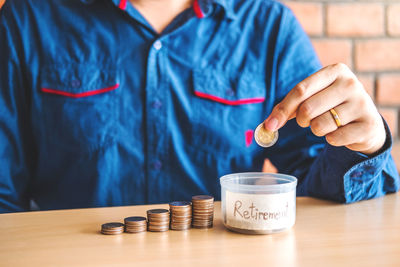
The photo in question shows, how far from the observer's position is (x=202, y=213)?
30.1 inches

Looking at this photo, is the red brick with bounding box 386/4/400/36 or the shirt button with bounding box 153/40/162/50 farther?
the red brick with bounding box 386/4/400/36

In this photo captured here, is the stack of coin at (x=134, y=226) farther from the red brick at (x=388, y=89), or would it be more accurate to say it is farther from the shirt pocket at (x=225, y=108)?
the red brick at (x=388, y=89)

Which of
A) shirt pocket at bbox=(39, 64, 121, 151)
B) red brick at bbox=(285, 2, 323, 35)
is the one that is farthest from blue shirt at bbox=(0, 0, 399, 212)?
red brick at bbox=(285, 2, 323, 35)

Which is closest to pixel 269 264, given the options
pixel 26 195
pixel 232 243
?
pixel 232 243

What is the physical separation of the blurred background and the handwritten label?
1123 millimetres

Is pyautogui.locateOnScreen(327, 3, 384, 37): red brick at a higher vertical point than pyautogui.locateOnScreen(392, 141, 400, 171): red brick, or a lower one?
higher

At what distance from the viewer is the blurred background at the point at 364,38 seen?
5.62ft

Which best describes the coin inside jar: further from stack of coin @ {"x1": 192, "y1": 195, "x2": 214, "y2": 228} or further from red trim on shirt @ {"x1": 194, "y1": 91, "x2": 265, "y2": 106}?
red trim on shirt @ {"x1": 194, "y1": 91, "x2": 265, "y2": 106}

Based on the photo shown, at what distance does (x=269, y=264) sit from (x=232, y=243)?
0.31 ft

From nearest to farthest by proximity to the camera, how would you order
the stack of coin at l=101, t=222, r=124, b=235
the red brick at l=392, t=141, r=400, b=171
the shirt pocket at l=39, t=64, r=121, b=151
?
1. the stack of coin at l=101, t=222, r=124, b=235
2. the shirt pocket at l=39, t=64, r=121, b=151
3. the red brick at l=392, t=141, r=400, b=171

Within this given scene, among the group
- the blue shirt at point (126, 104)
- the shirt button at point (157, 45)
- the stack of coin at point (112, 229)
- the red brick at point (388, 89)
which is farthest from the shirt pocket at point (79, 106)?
the red brick at point (388, 89)

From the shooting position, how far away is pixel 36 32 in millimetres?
1143

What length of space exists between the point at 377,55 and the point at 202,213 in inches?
51.4

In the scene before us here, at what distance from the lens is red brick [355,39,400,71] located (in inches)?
69.5
